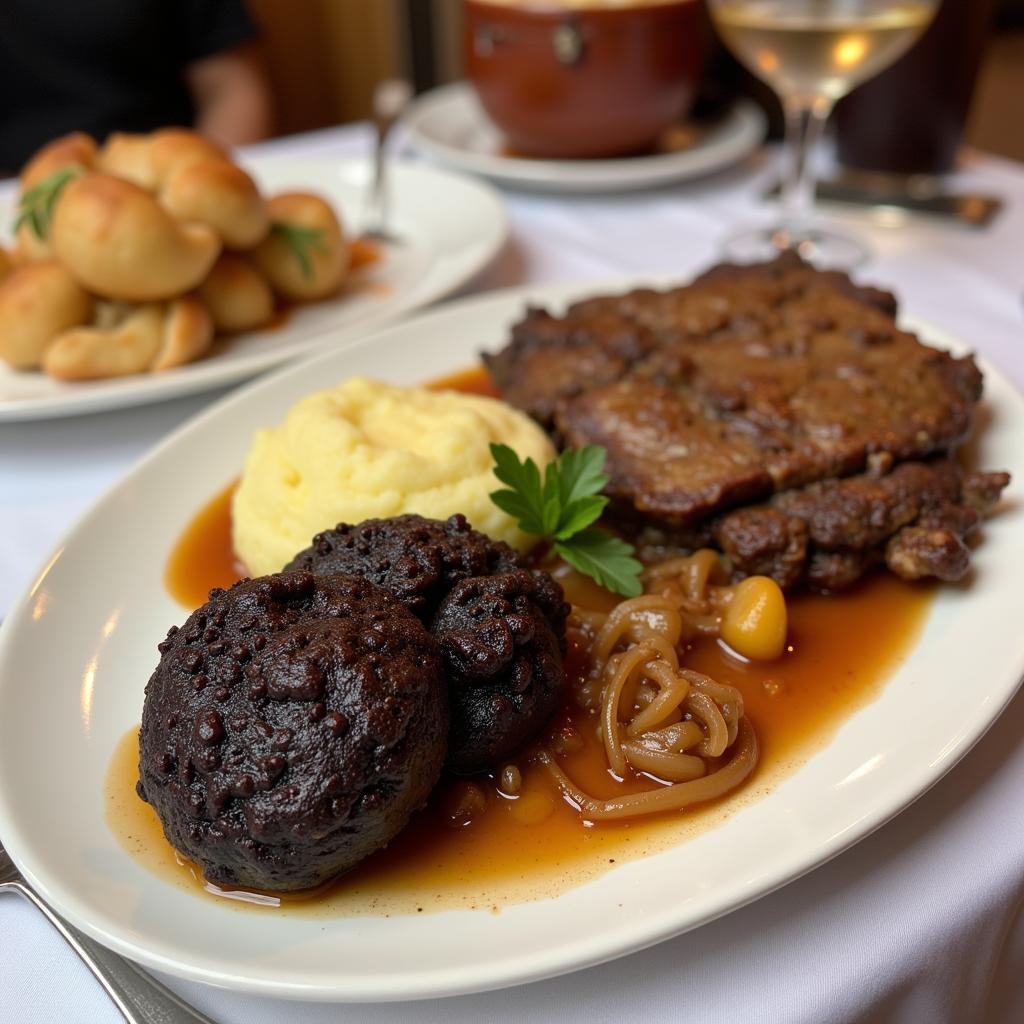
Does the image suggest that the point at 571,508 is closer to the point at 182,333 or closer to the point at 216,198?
the point at 182,333

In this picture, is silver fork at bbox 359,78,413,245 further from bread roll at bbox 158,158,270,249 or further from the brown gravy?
the brown gravy

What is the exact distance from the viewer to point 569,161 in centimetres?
440

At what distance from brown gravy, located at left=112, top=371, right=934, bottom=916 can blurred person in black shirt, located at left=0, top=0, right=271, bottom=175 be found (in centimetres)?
471

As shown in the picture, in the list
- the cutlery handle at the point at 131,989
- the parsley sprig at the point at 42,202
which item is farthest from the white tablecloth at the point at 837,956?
the parsley sprig at the point at 42,202

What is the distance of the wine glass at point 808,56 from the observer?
3.28 meters

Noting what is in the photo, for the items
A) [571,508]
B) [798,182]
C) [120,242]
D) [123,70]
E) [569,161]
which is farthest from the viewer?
[123,70]

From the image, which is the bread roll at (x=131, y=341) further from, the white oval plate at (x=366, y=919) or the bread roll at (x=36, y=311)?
the white oval plate at (x=366, y=919)

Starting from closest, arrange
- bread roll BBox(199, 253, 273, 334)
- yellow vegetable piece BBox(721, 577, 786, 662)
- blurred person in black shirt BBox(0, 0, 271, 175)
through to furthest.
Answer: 1. yellow vegetable piece BBox(721, 577, 786, 662)
2. bread roll BBox(199, 253, 273, 334)
3. blurred person in black shirt BBox(0, 0, 271, 175)

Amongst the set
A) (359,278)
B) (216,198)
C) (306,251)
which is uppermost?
(216,198)

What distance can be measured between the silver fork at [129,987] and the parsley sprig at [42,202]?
235cm

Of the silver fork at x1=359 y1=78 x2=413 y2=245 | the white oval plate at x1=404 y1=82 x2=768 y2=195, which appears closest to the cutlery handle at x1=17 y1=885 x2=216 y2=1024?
the silver fork at x1=359 y1=78 x2=413 y2=245

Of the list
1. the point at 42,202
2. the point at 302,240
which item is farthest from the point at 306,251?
the point at 42,202

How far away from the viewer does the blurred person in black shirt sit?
5.57 meters

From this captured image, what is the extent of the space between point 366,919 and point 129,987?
0.34 metres
